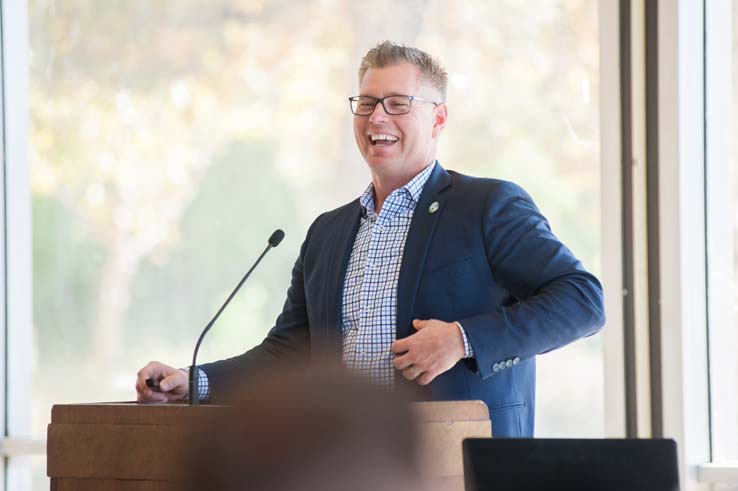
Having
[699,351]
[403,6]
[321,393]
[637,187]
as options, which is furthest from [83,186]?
[321,393]

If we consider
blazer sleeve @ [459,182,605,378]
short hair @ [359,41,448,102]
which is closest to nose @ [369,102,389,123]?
short hair @ [359,41,448,102]

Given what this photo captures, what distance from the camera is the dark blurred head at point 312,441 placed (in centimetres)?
75

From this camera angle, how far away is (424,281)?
95.7 inches

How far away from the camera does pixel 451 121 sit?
4.01m

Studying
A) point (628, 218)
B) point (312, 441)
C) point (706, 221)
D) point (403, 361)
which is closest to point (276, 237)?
point (403, 361)

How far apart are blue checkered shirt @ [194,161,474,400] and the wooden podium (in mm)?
511

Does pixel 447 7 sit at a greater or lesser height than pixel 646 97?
greater

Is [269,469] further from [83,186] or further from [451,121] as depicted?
[83,186]

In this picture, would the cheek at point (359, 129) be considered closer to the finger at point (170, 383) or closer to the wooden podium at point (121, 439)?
the finger at point (170, 383)

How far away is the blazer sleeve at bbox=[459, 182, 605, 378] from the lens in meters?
2.18

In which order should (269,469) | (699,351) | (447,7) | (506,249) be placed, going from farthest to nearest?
(447,7)
(699,351)
(506,249)
(269,469)

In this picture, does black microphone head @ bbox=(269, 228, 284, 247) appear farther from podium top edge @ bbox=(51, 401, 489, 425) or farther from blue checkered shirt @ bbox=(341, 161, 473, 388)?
podium top edge @ bbox=(51, 401, 489, 425)

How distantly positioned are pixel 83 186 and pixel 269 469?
391 cm

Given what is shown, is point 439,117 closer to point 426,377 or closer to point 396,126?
point 396,126
